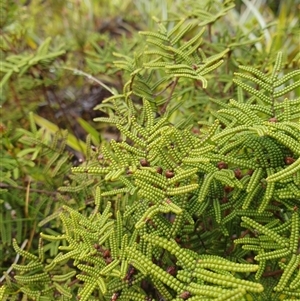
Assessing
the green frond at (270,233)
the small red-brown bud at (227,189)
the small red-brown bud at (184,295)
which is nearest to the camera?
the small red-brown bud at (184,295)

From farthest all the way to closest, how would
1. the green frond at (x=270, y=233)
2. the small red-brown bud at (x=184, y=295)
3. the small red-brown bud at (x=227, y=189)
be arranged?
the small red-brown bud at (x=227, y=189) < the green frond at (x=270, y=233) < the small red-brown bud at (x=184, y=295)

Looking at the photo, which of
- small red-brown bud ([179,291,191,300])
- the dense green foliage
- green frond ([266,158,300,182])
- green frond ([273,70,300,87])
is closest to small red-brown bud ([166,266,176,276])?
the dense green foliage

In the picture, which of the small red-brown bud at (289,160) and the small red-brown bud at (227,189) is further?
the small red-brown bud at (227,189)

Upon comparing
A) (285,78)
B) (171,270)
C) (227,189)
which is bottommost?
(171,270)

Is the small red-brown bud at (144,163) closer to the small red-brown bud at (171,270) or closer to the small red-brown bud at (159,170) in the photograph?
the small red-brown bud at (159,170)

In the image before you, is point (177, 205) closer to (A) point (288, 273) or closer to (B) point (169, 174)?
(B) point (169, 174)

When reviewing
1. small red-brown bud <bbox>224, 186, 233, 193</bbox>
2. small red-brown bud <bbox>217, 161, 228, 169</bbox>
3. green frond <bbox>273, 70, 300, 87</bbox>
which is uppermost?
green frond <bbox>273, 70, 300, 87</bbox>

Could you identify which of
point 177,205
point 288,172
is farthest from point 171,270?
point 288,172

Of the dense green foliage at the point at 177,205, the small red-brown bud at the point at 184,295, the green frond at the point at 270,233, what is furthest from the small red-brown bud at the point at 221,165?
the small red-brown bud at the point at 184,295

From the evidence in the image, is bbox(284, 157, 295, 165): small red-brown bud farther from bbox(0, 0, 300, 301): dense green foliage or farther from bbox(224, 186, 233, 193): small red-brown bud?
bbox(224, 186, 233, 193): small red-brown bud

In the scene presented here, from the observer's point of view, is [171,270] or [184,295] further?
[171,270]

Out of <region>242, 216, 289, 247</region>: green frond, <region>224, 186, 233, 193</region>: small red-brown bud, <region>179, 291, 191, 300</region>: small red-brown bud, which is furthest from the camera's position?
<region>224, 186, 233, 193</region>: small red-brown bud
